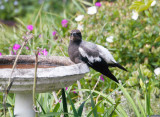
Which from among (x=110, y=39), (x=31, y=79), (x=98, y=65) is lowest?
(x=31, y=79)

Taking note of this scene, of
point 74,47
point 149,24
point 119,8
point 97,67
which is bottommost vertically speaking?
point 97,67

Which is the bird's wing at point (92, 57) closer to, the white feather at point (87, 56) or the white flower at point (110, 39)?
the white feather at point (87, 56)

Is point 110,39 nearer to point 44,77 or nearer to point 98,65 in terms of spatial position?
point 98,65

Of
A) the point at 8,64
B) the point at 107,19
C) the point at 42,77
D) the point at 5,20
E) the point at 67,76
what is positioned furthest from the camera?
the point at 5,20

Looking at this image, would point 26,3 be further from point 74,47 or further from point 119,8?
point 74,47

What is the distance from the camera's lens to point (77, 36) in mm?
1959

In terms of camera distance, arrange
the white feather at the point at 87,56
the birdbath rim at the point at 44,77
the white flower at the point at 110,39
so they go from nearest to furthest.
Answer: the birdbath rim at the point at 44,77, the white feather at the point at 87,56, the white flower at the point at 110,39

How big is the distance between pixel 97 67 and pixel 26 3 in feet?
23.4

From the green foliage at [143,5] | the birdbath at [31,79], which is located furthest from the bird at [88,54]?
the green foliage at [143,5]

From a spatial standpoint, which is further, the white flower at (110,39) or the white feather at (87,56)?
the white flower at (110,39)

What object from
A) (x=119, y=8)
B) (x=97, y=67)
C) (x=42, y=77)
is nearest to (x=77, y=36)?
(x=97, y=67)

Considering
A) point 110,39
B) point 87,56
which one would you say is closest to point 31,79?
point 87,56

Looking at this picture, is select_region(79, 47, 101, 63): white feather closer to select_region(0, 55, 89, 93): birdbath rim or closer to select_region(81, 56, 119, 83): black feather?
select_region(81, 56, 119, 83): black feather

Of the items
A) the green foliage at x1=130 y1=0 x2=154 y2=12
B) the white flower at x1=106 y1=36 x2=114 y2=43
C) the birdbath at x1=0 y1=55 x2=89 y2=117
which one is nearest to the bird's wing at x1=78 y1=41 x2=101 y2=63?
the birdbath at x1=0 y1=55 x2=89 y2=117
